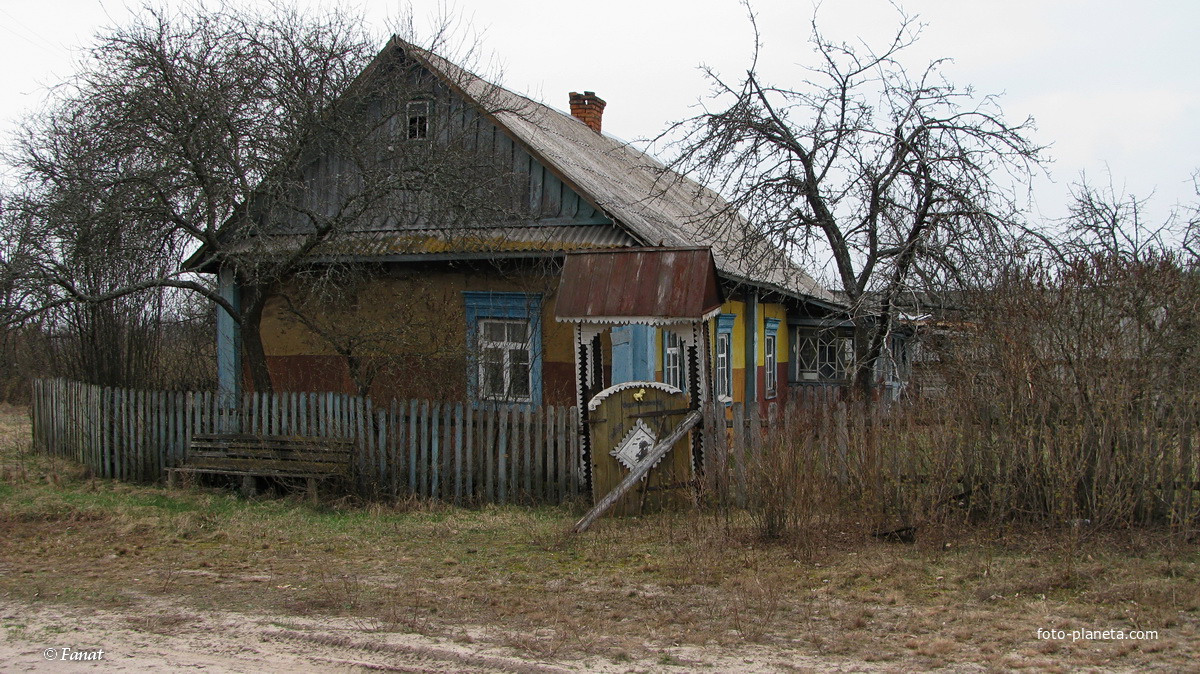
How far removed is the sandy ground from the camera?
184 inches

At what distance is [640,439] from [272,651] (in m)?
4.68

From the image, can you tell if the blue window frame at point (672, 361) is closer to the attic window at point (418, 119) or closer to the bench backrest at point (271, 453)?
the attic window at point (418, 119)

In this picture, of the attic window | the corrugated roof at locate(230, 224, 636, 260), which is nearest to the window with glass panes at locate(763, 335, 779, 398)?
the corrugated roof at locate(230, 224, 636, 260)

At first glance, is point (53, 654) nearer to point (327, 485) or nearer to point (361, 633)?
point (361, 633)

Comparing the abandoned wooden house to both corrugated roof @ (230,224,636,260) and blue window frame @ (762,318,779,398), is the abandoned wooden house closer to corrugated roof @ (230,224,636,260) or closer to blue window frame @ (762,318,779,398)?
corrugated roof @ (230,224,636,260)

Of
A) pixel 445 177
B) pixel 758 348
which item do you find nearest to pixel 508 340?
pixel 445 177

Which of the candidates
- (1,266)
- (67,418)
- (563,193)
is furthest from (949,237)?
(67,418)

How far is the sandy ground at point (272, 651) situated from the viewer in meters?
4.67

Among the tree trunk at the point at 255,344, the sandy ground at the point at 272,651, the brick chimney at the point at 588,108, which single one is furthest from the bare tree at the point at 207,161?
the brick chimney at the point at 588,108

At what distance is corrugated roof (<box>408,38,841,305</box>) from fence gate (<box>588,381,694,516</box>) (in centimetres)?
209

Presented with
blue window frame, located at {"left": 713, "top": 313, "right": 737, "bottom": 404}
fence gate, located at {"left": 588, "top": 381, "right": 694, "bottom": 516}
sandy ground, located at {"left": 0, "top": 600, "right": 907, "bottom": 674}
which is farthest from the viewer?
blue window frame, located at {"left": 713, "top": 313, "right": 737, "bottom": 404}

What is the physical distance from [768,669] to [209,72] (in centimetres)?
969

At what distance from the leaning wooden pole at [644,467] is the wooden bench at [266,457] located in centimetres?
318

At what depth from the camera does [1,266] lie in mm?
10656
